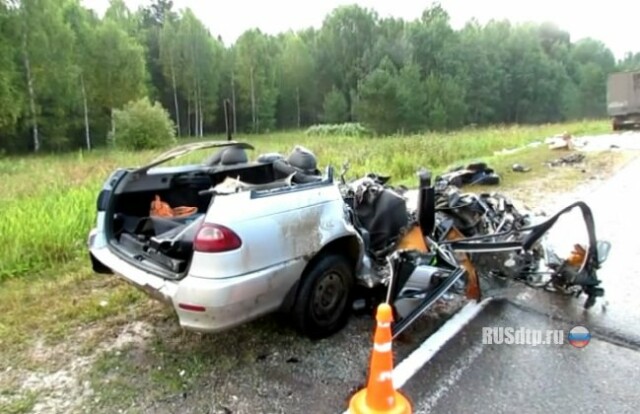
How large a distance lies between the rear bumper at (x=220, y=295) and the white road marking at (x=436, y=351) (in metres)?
0.82

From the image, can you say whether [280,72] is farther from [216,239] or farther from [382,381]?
[382,381]

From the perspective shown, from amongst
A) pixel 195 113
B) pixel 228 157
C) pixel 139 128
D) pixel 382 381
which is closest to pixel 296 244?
pixel 382 381

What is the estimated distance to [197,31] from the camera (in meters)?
44.4

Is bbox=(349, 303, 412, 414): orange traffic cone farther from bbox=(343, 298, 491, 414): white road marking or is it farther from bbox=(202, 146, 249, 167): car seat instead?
bbox=(202, 146, 249, 167): car seat

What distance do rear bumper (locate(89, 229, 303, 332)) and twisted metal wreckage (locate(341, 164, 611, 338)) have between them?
0.91m

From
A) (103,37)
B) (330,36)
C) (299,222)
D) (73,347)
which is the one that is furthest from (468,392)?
(330,36)

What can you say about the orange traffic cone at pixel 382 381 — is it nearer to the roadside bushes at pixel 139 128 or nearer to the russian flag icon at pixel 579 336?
the russian flag icon at pixel 579 336

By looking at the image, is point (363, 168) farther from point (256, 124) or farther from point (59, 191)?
point (256, 124)

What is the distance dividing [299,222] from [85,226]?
3851 millimetres

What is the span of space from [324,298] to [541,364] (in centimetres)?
148

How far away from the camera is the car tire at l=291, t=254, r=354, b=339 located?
318 centimetres

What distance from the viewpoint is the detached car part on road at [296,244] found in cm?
274

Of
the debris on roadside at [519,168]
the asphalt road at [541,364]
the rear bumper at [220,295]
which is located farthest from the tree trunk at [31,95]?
the asphalt road at [541,364]

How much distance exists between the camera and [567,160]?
1264cm
